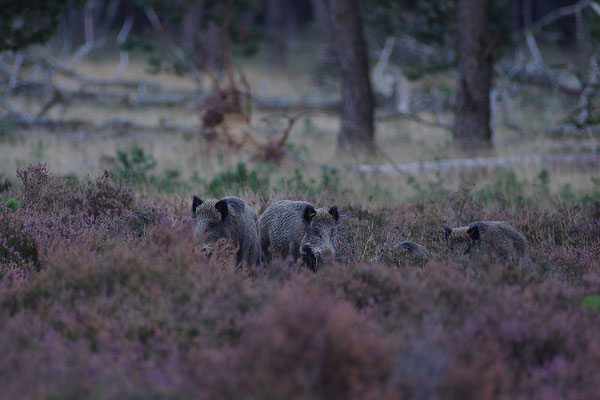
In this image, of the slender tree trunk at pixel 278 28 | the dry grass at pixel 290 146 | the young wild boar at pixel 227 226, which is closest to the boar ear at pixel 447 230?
the young wild boar at pixel 227 226

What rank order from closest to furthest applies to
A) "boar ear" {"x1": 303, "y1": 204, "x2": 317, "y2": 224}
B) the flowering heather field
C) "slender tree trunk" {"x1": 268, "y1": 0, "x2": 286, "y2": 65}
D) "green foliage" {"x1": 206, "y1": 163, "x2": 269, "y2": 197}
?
the flowering heather field
"boar ear" {"x1": 303, "y1": 204, "x2": 317, "y2": 224}
"green foliage" {"x1": 206, "y1": 163, "x2": 269, "y2": 197}
"slender tree trunk" {"x1": 268, "y1": 0, "x2": 286, "y2": 65}

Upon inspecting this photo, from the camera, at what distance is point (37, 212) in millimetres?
7211

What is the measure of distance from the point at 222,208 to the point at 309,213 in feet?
2.97

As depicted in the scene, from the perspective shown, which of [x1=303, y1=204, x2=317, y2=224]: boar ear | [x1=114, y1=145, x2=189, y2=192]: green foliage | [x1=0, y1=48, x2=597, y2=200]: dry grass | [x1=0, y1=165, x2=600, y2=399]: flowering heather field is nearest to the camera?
[x1=0, y1=165, x2=600, y2=399]: flowering heather field

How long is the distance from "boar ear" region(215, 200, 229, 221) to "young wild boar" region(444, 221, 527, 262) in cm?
250

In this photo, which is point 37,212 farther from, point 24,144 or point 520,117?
point 520,117

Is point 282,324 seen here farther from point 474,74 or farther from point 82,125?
point 82,125

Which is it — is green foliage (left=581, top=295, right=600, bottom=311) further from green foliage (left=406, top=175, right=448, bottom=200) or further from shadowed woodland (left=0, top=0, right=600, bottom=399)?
green foliage (left=406, top=175, right=448, bottom=200)

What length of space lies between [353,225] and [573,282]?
2.92 meters

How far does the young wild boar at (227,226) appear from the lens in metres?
5.92

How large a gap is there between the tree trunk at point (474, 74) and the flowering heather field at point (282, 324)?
723cm

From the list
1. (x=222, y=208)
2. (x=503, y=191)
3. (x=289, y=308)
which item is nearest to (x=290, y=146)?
(x=503, y=191)

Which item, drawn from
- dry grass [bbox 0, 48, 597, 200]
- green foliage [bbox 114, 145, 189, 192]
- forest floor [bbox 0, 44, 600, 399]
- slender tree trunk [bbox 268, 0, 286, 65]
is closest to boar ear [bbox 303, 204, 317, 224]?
forest floor [bbox 0, 44, 600, 399]

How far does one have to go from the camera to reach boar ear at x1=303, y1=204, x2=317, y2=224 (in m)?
6.04
